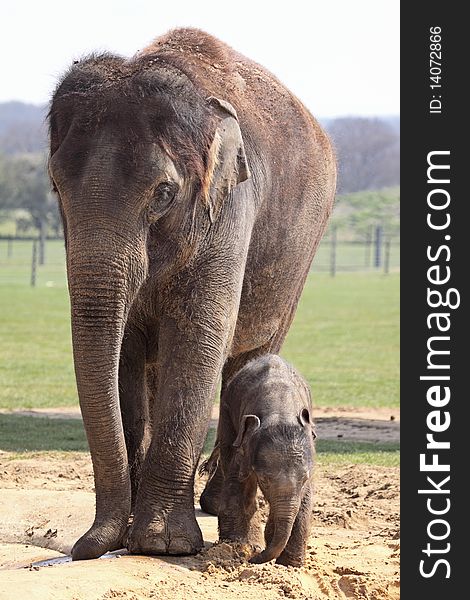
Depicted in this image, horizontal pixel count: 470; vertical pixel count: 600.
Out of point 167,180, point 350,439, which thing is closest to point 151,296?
point 167,180

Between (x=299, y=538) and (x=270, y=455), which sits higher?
(x=270, y=455)

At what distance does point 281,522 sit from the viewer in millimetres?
7094

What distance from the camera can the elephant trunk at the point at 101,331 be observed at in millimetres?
6977

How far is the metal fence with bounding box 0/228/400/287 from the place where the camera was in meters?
51.2

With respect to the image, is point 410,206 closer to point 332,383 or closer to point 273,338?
point 273,338

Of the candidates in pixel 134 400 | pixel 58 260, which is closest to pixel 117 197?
pixel 134 400

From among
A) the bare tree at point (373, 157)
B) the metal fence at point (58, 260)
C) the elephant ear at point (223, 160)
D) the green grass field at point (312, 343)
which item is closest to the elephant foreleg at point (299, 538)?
the elephant ear at point (223, 160)

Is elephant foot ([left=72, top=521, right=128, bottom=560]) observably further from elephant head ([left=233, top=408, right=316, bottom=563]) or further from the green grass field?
the green grass field

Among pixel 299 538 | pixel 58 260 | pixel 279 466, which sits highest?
pixel 58 260

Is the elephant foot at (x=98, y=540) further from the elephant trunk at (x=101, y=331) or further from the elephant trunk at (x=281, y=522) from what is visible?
the elephant trunk at (x=281, y=522)

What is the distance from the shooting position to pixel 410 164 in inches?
324

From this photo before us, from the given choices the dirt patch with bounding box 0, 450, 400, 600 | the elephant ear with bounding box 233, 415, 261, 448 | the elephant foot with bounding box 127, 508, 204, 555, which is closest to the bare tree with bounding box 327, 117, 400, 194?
the dirt patch with bounding box 0, 450, 400, 600

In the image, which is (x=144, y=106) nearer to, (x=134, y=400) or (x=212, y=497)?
(x=134, y=400)

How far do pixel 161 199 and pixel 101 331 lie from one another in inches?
31.0
